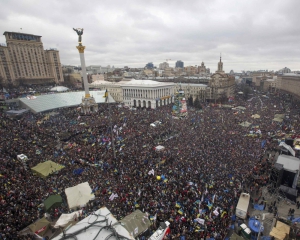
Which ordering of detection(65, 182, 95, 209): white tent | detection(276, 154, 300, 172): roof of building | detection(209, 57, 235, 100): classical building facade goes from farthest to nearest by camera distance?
detection(209, 57, 235, 100): classical building facade → detection(276, 154, 300, 172): roof of building → detection(65, 182, 95, 209): white tent

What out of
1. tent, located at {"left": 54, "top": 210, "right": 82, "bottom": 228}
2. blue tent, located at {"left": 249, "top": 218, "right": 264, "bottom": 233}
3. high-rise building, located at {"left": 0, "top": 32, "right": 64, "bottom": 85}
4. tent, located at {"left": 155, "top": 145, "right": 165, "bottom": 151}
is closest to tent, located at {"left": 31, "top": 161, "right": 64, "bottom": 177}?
tent, located at {"left": 54, "top": 210, "right": 82, "bottom": 228}

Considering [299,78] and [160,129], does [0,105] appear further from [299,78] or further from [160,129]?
[299,78]

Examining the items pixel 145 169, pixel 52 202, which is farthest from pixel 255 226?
pixel 52 202

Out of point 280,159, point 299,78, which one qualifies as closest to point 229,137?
point 280,159

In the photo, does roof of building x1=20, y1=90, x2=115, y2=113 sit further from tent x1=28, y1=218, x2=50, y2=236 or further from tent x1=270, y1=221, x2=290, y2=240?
tent x1=270, y1=221, x2=290, y2=240

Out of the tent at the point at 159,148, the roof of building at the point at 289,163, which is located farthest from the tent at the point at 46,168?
the roof of building at the point at 289,163

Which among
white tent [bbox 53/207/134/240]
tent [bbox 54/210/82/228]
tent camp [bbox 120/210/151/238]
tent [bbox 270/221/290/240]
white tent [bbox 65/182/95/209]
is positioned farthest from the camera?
white tent [bbox 65/182/95/209]

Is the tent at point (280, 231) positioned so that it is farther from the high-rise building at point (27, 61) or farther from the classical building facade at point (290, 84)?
the high-rise building at point (27, 61)
